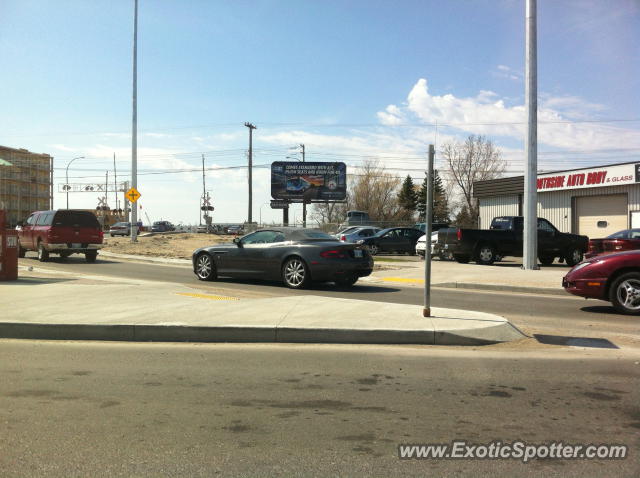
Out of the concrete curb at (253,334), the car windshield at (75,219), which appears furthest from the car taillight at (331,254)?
the car windshield at (75,219)

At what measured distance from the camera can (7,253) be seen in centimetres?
1267

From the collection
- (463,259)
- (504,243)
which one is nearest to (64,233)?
(463,259)

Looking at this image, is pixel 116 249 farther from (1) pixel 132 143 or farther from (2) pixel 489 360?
(2) pixel 489 360

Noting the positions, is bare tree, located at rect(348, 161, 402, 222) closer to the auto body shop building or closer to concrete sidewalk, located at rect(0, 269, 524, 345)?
the auto body shop building

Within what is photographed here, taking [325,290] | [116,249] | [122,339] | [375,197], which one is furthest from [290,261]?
[375,197]

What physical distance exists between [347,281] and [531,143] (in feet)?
33.9

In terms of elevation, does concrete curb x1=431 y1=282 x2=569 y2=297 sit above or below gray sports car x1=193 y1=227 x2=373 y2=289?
below

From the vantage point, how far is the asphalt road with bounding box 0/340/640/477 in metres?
3.49

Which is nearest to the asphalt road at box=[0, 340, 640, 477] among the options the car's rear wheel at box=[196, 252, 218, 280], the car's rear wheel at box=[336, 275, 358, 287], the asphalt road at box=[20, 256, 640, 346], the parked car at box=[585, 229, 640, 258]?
the asphalt road at box=[20, 256, 640, 346]

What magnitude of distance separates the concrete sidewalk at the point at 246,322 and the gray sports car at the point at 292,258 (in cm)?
311

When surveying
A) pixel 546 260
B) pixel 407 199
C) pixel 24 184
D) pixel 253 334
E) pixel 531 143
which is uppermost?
pixel 24 184

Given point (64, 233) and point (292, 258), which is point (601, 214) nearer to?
point (292, 258)

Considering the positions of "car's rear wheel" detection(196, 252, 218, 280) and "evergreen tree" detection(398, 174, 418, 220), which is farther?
"evergreen tree" detection(398, 174, 418, 220)

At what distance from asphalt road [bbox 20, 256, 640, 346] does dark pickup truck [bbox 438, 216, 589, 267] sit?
8.03m
